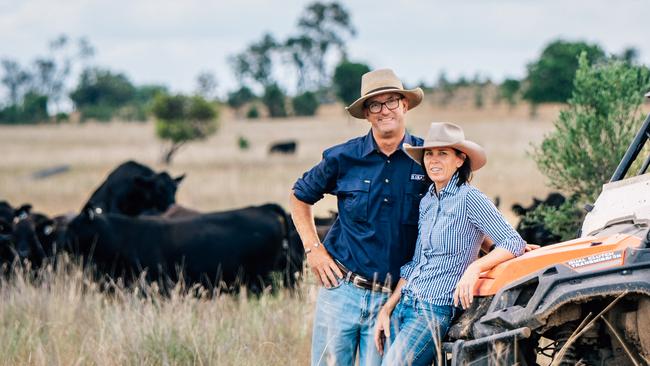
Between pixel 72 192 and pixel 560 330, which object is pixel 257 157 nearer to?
pixel 72 192

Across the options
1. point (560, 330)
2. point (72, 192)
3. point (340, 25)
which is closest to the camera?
point (560, 330)

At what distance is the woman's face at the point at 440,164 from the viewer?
5.92m

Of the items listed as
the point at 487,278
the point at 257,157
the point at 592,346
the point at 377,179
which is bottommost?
the point at 257,157

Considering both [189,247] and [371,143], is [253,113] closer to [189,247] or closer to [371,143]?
[189,247]

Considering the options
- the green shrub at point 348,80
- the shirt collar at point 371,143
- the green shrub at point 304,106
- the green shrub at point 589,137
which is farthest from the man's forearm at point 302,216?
the green shrub at point 304,106

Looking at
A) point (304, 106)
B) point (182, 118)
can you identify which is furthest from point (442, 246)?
point (304, 106)

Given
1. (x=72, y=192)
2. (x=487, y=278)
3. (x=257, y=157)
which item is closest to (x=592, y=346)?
(x=487, y=278)

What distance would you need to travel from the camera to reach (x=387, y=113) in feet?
20.8

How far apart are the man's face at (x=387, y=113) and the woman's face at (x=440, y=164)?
0.38 metres

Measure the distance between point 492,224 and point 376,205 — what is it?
0.76 metres

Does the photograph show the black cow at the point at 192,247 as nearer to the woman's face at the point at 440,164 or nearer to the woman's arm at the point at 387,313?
the woman's arm at the point at 387,313

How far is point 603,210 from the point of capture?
6371 millimetres

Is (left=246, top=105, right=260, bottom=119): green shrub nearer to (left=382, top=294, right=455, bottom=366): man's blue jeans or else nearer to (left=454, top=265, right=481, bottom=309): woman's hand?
(left=382, top=294, right=455, bottom=366): man's blue jeans

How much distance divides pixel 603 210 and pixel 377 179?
138cm
